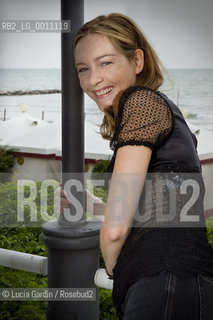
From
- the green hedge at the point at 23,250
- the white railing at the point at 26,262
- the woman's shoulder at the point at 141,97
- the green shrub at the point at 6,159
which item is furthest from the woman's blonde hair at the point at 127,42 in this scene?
the green shrub at the point at 6,159

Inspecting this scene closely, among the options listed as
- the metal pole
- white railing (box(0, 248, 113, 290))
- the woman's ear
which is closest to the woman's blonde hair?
the woman's ear

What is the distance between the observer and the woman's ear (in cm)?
155

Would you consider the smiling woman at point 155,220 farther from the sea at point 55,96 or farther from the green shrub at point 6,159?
the sea at point 55,96

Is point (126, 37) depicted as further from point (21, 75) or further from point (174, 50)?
point (21, 75)

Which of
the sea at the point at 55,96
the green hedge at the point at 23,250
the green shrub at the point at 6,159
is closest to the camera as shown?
the green hedge at the point at 23,250

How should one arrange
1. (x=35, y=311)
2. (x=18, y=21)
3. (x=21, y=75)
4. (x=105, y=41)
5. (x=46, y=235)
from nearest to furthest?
(x=105, y=41) < (x=46, y=235) < (x=18, y=21) < (x=35, y=311) < (x=21, y=75)

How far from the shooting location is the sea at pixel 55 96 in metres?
42.6

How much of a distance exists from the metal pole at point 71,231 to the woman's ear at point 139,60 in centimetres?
55

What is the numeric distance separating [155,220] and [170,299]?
0.66 ft

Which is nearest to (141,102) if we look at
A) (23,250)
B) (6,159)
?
(23,250)

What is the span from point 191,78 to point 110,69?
2448 inches

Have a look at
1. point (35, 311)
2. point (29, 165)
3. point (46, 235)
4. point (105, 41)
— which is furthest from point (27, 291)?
point (29, 165)

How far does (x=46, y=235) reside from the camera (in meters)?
2.18

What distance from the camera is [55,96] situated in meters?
66.2
